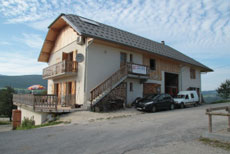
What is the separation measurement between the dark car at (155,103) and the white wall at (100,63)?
3985 mm

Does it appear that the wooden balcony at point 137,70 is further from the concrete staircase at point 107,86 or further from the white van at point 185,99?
the white van at point 185,99

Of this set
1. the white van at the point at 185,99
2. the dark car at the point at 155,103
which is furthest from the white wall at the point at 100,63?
the white van at the point at 185,99

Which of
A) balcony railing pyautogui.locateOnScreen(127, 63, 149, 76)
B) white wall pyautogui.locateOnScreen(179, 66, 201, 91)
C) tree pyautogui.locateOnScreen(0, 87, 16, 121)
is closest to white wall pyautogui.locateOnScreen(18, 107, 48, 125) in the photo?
balcony railing pyautogui.locateOnScreen(127, 63, 149, 76)

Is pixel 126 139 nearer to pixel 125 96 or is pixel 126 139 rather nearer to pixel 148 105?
pixel 148 105

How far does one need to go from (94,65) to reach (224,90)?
28.0 metres

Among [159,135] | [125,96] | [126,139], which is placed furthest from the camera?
[125,96]

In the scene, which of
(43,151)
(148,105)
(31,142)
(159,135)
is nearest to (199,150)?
(159,135)

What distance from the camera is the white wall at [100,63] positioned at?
1488cm

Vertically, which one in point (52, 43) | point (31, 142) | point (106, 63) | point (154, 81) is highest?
point (52, 43)

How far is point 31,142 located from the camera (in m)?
5.80

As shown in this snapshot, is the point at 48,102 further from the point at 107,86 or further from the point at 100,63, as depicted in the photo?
the point at 100,63

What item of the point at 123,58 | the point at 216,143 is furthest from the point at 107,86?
the point at 216,143

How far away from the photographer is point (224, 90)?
3231 centimetres

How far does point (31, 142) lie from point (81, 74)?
9.62 metres
